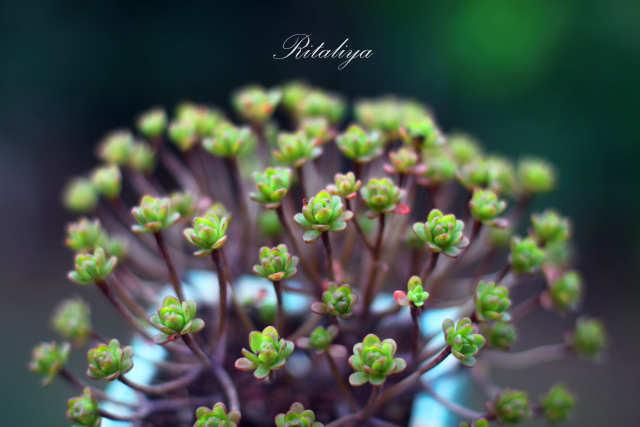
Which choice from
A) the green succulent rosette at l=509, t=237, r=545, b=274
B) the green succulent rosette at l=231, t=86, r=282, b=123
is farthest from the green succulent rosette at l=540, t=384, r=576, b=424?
the green succulent rosette at l=231, t=86, r=282, b=123

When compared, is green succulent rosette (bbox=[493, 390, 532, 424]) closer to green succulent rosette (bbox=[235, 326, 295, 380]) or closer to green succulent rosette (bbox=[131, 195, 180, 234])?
green succulent rosette (bbox=[235, 326, 295, 380])

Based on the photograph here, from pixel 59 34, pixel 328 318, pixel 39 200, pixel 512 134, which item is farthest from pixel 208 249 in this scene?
pixel 39 200

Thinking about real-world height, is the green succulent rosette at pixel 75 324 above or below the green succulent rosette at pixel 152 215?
below

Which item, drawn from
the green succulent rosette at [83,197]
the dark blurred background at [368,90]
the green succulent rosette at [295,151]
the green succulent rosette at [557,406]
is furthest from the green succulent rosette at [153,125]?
the dark blurred background at [368,90]

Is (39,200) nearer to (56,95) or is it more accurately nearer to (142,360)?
(56,95)

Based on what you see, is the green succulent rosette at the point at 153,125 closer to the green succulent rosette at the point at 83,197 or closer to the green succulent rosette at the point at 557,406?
the green succulent rosette at the point at 83,197

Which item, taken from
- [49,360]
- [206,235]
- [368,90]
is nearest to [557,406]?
[206,235]
